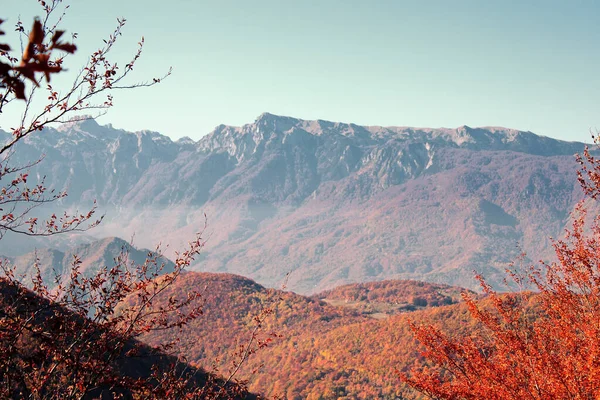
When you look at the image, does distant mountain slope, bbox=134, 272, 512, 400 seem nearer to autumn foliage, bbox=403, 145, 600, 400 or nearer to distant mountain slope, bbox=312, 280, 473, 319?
distant mountain slope, bbox=312, 280, 473, 319

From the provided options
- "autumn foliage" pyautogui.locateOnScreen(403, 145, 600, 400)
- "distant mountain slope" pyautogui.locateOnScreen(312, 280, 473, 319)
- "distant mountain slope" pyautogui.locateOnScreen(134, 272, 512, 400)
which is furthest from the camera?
"distant mountain slope" pyautogui.locateOnScreen(312, 280, 473, 319)

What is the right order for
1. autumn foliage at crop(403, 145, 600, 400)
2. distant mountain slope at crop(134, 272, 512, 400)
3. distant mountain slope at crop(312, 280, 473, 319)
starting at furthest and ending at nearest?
distant mountain slope at crop(312, 280, 473, 319) → distant mountain slope at crop(134, 272, 512, 400) → autumn foliage at crop(403, 145, 600, 400)

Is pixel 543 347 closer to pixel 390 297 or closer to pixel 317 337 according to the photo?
Result: pixel 317 337

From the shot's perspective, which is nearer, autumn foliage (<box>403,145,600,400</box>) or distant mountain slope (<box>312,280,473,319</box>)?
autumn foliage (<box>403,145,600,400</box>)

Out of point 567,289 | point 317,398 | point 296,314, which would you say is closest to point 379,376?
point 317,398

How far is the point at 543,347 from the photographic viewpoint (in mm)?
13266

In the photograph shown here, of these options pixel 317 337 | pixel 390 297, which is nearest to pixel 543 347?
pixel 317 337

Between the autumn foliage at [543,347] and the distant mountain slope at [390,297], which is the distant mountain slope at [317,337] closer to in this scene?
the distant mountain slope at [390,297]

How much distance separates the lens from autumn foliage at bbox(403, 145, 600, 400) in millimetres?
11602

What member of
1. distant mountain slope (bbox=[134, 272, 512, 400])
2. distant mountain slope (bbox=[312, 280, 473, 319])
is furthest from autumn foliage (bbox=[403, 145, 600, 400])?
distant mountain slope (bbox=[312, 280, 473, 319])

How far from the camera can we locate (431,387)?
14.0 m

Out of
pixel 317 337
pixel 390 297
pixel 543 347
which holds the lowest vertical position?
pixel 390 297

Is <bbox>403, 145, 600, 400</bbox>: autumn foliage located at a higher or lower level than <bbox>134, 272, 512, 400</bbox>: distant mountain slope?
higher

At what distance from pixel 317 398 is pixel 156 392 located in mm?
64298
